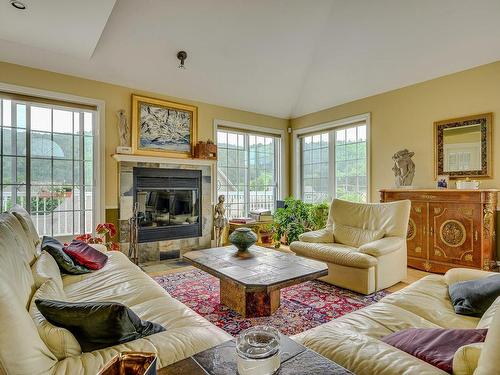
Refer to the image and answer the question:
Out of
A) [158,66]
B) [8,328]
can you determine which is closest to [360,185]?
[158,66]

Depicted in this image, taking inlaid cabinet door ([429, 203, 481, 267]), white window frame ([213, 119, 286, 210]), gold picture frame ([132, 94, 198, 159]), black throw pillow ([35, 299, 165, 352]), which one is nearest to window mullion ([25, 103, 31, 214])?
gold picture frame ([132, 94, 198, 159])

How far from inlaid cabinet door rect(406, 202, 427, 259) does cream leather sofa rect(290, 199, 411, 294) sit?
732mm

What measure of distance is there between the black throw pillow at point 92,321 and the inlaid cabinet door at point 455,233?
3.82 metres

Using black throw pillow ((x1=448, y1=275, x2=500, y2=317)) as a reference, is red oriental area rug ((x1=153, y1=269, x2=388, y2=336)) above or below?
below

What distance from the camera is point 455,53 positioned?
12.6 ft

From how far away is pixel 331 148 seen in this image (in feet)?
18.7

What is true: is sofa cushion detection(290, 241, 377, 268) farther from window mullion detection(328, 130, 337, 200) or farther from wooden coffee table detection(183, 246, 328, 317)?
window mullion detection(328, 130, 337, 200)

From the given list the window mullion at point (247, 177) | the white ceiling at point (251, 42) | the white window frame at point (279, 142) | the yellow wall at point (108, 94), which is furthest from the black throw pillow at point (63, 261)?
the white window frame at point (279, 142)

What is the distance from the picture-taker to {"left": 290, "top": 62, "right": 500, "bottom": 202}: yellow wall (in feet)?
12.3

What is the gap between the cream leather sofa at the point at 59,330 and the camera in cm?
95

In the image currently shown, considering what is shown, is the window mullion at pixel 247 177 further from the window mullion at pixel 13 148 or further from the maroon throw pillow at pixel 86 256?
the window mullion at pixel 13 148

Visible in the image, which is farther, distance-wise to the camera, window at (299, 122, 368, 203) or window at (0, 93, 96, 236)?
window at (299, 122, 368, 203)

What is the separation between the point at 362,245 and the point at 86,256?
8.99 feet

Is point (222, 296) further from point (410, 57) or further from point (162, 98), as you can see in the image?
point (410, 57)
